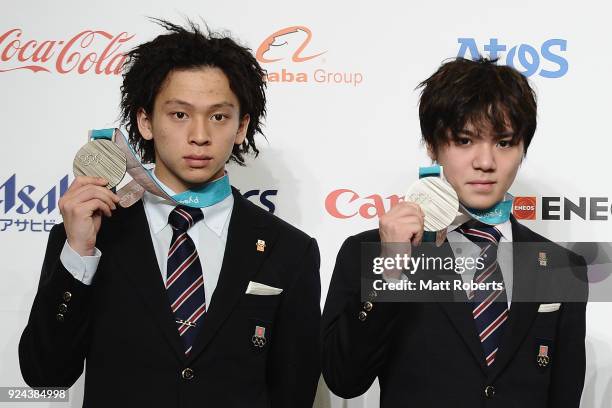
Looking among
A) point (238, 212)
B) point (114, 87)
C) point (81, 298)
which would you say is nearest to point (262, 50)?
point (114, 87)

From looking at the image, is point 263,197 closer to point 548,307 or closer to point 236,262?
point 236,262

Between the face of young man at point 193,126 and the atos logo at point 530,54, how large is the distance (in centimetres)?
95

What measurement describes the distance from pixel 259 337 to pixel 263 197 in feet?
2.72

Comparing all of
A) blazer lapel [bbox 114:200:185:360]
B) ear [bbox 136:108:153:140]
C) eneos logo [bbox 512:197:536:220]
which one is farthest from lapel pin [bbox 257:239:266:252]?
eneos logo [bbox 512:197:536:220]

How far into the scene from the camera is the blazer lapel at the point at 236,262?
1.99m

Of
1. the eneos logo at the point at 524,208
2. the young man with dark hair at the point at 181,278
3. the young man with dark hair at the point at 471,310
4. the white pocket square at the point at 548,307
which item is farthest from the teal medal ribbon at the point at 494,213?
the eneos logo at the point at 524,208

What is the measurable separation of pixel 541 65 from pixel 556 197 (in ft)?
1.38

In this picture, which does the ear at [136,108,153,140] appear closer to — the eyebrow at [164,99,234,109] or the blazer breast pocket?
the eyebrow at [164,99,234,109]

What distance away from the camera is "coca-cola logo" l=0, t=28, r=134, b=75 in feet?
9.36

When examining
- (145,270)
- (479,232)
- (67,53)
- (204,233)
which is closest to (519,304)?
(479,232)

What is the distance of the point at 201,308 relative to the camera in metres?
2.02

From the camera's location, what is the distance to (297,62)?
282 centimetres

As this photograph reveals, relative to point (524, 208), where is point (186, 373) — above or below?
below

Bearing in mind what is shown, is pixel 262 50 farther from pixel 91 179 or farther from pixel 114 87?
pixel 91 179
